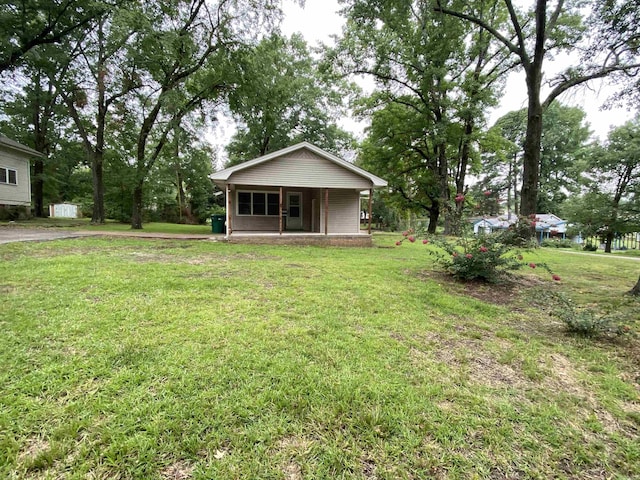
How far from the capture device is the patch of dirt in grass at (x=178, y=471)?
57.0 inches

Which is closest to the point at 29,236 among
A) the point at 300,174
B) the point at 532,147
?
the point at 300,174

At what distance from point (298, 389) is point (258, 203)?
39.4ft

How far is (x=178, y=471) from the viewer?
1.48m

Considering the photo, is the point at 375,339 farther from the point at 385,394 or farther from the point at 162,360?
the point at 162,360

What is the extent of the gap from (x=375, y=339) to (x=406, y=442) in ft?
4.24

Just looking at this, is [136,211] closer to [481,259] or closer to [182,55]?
[182,55]

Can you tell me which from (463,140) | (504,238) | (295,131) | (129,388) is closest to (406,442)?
(129,388)

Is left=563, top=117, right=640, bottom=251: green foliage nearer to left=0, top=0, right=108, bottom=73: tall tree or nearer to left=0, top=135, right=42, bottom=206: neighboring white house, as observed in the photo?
left=0, top=0, right=108, bottom=73: tall tree

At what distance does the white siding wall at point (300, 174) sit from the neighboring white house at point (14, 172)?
1431cm

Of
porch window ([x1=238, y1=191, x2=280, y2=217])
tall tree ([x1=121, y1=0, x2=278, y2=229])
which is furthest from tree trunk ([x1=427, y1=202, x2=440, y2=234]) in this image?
tall tree ([x1=121, y1=0, x2=278, y2=229])

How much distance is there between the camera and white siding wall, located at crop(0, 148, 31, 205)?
15102 mm

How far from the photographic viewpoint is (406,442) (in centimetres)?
171

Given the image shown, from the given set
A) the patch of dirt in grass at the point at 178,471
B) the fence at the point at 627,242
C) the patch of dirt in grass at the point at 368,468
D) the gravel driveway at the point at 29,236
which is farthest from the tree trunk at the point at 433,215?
the patch of dirt in grass at the point at 178,471

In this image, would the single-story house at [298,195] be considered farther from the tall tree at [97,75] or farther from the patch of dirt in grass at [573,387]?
the patch of dirt in grass at [573,387]
